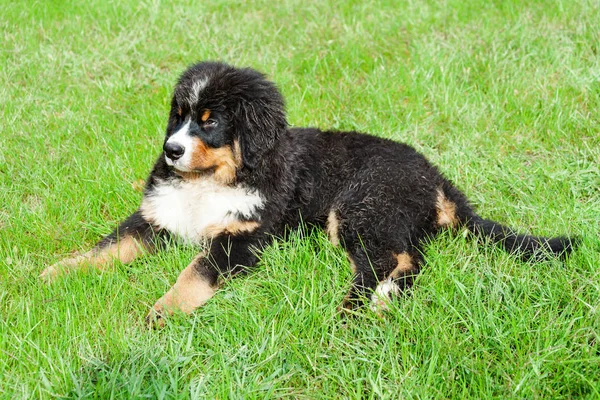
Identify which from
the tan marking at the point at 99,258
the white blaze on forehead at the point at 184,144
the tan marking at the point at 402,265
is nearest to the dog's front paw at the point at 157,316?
the tan marking at the point at 99,258

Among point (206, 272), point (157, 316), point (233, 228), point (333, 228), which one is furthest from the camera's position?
point (333, 228)

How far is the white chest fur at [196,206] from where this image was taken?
312 centimetres

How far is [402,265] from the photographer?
9.95ft

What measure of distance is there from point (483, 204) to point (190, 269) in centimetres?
197

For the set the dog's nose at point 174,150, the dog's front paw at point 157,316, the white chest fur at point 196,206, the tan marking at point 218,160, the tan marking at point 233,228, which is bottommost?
the dog's front paw at point 157,316

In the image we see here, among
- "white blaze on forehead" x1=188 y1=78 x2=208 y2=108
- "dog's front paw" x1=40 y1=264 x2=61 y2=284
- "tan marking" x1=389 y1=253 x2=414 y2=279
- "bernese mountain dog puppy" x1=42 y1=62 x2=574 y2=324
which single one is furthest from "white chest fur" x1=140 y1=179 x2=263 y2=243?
"tan marking" x1=389 y1=253 x2=414 y2=279

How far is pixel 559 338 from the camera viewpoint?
91.3 inches

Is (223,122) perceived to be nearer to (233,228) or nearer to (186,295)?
(233,228)

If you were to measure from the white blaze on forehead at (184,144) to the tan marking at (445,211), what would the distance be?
4.68 ft

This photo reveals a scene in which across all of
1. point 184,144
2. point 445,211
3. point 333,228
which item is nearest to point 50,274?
point 184,144

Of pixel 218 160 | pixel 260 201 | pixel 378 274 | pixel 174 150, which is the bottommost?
pixel 378 274

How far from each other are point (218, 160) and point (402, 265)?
1.13 m

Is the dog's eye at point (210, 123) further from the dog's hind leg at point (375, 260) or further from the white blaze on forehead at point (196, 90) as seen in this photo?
the dog's hind leg at point (375, 260)

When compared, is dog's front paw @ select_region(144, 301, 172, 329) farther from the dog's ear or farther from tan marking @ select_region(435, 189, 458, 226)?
tan marking @ select_region(435, 189, 458, 226)
